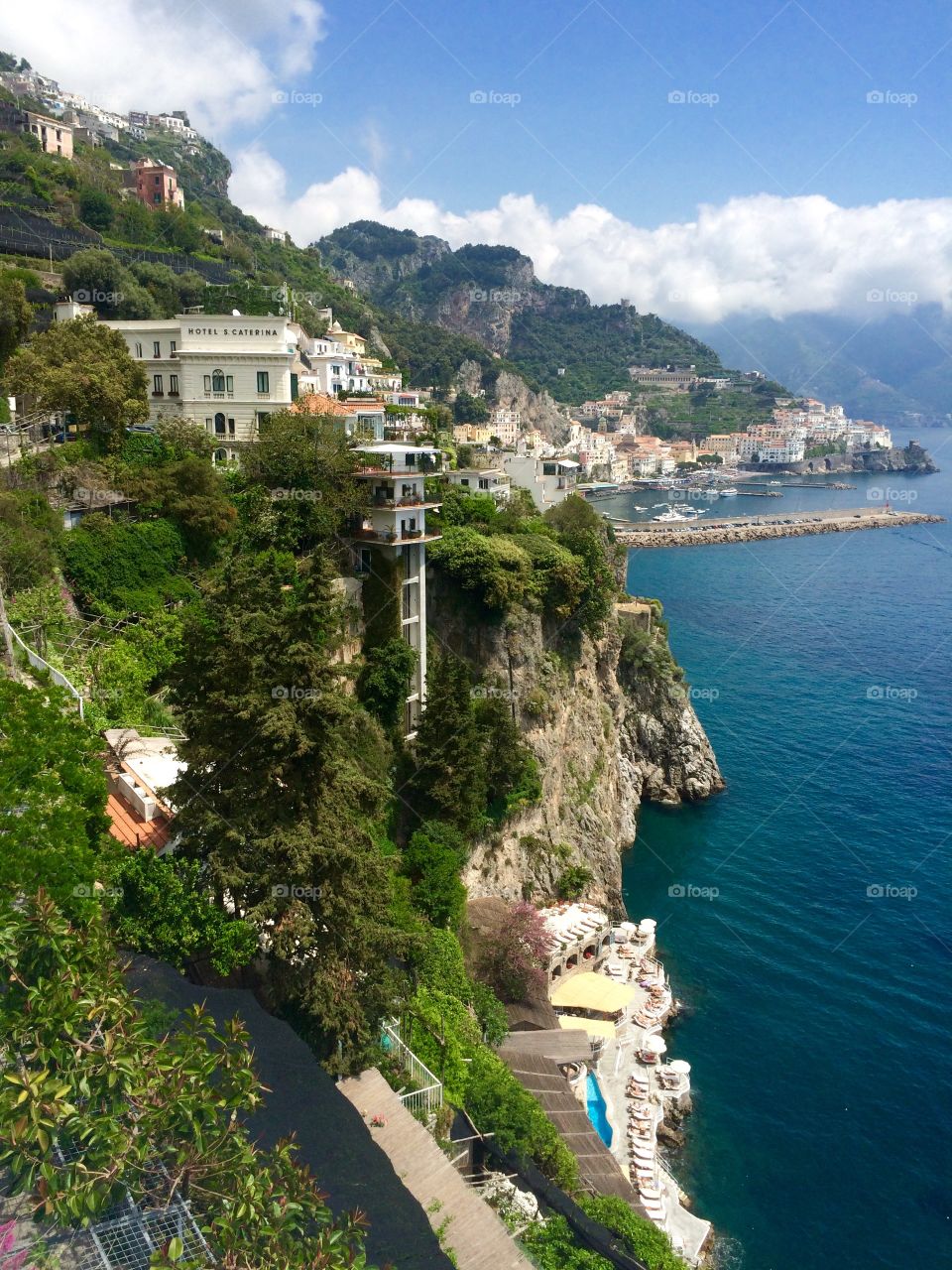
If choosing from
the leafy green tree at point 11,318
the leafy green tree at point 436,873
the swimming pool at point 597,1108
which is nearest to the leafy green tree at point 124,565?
the leafy green tree at point 436,873

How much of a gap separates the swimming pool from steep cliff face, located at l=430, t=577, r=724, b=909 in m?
5.24

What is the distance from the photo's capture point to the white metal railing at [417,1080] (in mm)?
13059

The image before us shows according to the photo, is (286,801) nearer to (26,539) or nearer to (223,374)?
(26,539)

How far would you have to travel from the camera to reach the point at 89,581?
19.2m

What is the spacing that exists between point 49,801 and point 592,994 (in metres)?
16.1

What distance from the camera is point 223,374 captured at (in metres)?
26.8

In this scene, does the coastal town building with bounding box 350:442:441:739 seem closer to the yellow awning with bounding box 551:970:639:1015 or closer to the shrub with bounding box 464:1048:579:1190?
the yellow awning with bounding box 551:970:639:1015

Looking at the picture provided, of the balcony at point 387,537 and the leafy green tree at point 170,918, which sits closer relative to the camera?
the leafy green tree at point 170,918

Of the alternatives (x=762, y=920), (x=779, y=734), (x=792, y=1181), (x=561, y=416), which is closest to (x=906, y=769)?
(x=779, y=734)

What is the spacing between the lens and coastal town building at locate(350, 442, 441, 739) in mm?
22047

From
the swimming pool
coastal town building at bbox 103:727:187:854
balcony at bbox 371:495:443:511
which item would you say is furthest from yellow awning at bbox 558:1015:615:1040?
balcony at bbox 371:495:443:511

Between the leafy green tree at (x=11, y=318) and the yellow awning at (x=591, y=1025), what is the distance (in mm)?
23711

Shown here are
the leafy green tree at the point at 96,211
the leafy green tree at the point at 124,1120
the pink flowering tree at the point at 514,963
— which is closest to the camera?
the leafy green tree at the point at 124,1120

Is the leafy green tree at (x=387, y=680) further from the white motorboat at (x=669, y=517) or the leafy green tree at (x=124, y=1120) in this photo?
the white motorboat at (x=669, y=517)
